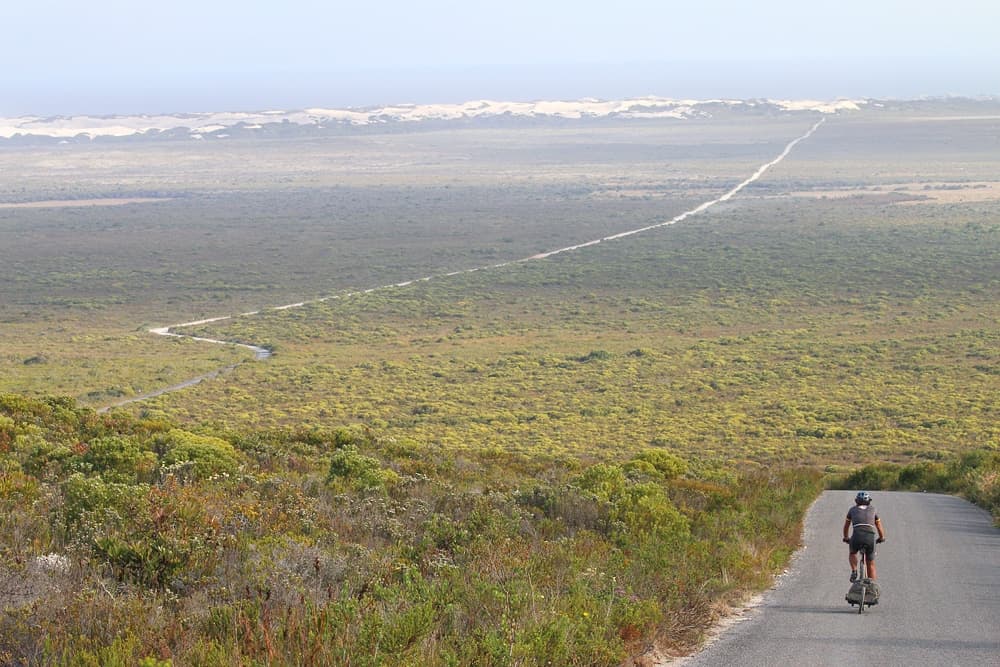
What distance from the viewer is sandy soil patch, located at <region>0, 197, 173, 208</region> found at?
351 ft

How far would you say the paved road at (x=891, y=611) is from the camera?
7.68m

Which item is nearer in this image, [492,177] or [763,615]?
[763,615]

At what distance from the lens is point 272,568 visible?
7.56 meters

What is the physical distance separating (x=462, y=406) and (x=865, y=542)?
25.2 m

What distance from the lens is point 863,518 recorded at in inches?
397

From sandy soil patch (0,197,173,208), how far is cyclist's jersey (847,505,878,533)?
10438 cm

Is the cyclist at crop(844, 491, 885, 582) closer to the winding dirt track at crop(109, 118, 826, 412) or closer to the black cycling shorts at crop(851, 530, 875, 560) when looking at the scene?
the black cycling shorts at crop(851, 530, 875, 560)

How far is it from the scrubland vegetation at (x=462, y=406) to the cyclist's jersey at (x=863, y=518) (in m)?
0.88

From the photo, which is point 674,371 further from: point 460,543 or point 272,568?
point 272,568

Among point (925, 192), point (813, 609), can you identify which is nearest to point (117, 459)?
point (813, 609)

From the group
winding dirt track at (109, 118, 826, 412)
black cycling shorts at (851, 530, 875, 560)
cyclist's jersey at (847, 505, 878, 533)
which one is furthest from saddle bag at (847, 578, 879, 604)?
winding dirt track at (109, 118, 826, 412)

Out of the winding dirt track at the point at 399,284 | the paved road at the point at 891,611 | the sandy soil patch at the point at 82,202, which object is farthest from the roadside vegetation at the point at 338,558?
the sandy soil patch at the point at 82,202

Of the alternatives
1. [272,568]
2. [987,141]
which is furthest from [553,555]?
[987,141]

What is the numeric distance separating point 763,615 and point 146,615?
454 centimetres
